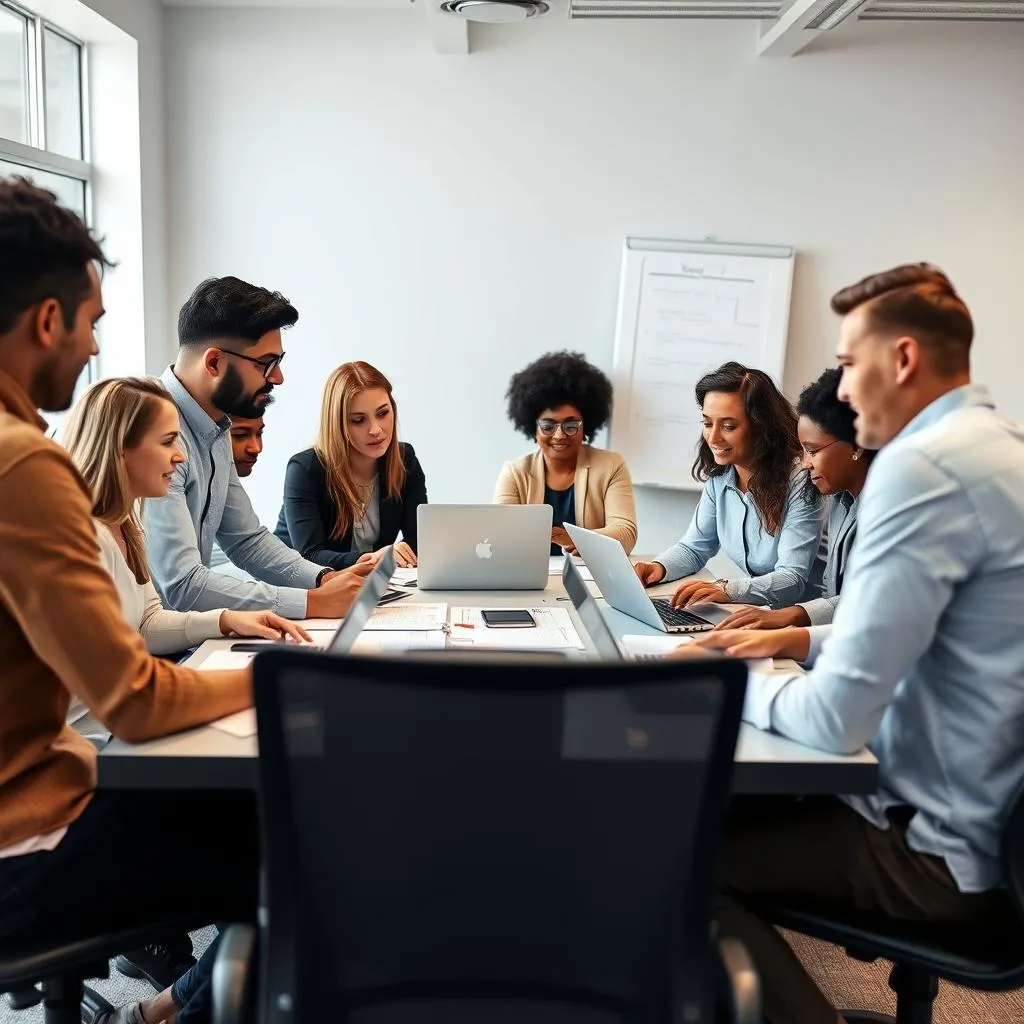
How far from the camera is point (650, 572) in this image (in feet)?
9.30

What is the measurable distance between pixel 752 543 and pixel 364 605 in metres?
1.38

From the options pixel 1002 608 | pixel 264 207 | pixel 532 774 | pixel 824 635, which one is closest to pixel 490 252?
pixel 264 207

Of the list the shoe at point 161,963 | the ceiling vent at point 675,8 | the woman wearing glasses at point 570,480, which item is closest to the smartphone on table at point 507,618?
the shoe at point 161,963

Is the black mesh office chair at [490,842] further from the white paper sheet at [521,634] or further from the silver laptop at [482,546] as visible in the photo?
the silver laptop at [482,546]

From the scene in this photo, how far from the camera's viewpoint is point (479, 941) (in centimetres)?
109

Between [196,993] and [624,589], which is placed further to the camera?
[624,589]

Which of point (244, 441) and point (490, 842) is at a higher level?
point (244, 441)

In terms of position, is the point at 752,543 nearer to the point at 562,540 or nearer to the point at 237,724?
the point at 562,540

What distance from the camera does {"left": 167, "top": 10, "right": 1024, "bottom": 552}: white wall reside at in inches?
170

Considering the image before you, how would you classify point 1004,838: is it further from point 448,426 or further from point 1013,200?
point 1013,200

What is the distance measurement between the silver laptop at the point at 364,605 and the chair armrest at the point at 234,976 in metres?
0.41

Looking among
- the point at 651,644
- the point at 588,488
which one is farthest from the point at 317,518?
the point at 651,644

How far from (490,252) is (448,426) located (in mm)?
778

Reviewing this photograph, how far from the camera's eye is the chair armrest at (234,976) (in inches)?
44.5
